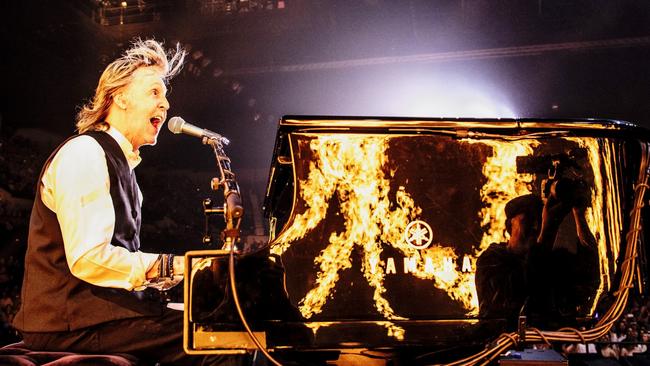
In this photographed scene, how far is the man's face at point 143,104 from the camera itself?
2.07m

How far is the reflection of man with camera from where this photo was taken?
140cm

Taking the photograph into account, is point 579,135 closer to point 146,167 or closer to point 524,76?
point 524,76

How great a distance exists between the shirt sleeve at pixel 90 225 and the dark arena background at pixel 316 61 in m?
4.46

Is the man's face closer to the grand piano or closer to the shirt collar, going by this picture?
the shirt collar

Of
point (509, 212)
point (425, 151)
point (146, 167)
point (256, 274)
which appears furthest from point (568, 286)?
point (146, 167)

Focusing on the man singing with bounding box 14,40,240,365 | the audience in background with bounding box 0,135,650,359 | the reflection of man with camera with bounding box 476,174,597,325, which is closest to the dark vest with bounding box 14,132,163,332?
the man singing with bounding box 14,40,240,365

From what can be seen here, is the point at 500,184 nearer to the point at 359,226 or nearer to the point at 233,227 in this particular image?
the point at 359,226

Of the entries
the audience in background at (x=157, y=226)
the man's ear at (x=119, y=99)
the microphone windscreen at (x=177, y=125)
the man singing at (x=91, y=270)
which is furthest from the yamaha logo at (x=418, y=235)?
the audience in background at (x=157, y=226)

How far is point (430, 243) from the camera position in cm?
139

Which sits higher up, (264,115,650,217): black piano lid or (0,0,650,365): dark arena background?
(0,0,650,365): dark arena background

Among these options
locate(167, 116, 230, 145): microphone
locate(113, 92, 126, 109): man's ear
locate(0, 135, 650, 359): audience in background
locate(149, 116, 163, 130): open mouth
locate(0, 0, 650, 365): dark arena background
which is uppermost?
locate(0, 0, 650, 365): dark arena background

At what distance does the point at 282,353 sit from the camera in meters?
1.45

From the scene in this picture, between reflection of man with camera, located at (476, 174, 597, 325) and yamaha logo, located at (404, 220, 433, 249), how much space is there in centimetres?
17

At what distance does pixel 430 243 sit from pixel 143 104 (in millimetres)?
1440
